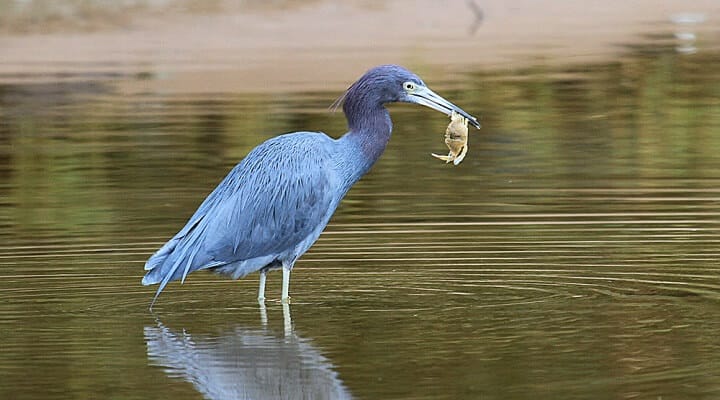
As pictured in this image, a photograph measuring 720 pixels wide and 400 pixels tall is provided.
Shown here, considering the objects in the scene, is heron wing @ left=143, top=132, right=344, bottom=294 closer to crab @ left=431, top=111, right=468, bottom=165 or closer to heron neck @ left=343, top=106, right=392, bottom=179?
heron neck @ left=343, top=106, right=392, bottom=179

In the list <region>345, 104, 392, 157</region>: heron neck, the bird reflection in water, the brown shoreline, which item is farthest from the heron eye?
the brown shoreline

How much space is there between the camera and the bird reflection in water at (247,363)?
24.7 ft

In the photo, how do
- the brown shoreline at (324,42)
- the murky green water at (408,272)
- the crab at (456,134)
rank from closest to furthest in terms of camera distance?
the murky green water at (408,272)
the crab at (456,134)
the brown shoreline at (324,42)

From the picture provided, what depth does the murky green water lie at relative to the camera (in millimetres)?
7727

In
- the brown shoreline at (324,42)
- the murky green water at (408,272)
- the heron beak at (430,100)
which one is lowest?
the murky green water at (408,272)

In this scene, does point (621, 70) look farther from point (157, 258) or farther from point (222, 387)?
point (222, 387)

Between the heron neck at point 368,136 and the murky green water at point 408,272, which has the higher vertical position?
the heron neck at point 368,136

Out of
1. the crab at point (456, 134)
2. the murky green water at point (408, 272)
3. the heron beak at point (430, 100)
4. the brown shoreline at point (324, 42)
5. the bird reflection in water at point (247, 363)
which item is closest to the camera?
the bird reflection in water at point (247, 363)

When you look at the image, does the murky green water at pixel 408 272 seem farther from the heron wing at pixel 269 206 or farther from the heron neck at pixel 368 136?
the heron neck at pixel 368 136

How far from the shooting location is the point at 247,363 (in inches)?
318

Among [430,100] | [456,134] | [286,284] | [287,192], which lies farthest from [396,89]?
[286,284]

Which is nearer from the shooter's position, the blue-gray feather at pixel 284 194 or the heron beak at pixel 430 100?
the blue-gray feather at pixel 284 194

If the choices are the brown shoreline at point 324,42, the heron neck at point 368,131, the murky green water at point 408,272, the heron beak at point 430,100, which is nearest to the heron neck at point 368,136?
the heron neck at point 368,131

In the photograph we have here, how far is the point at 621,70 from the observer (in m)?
20.6
